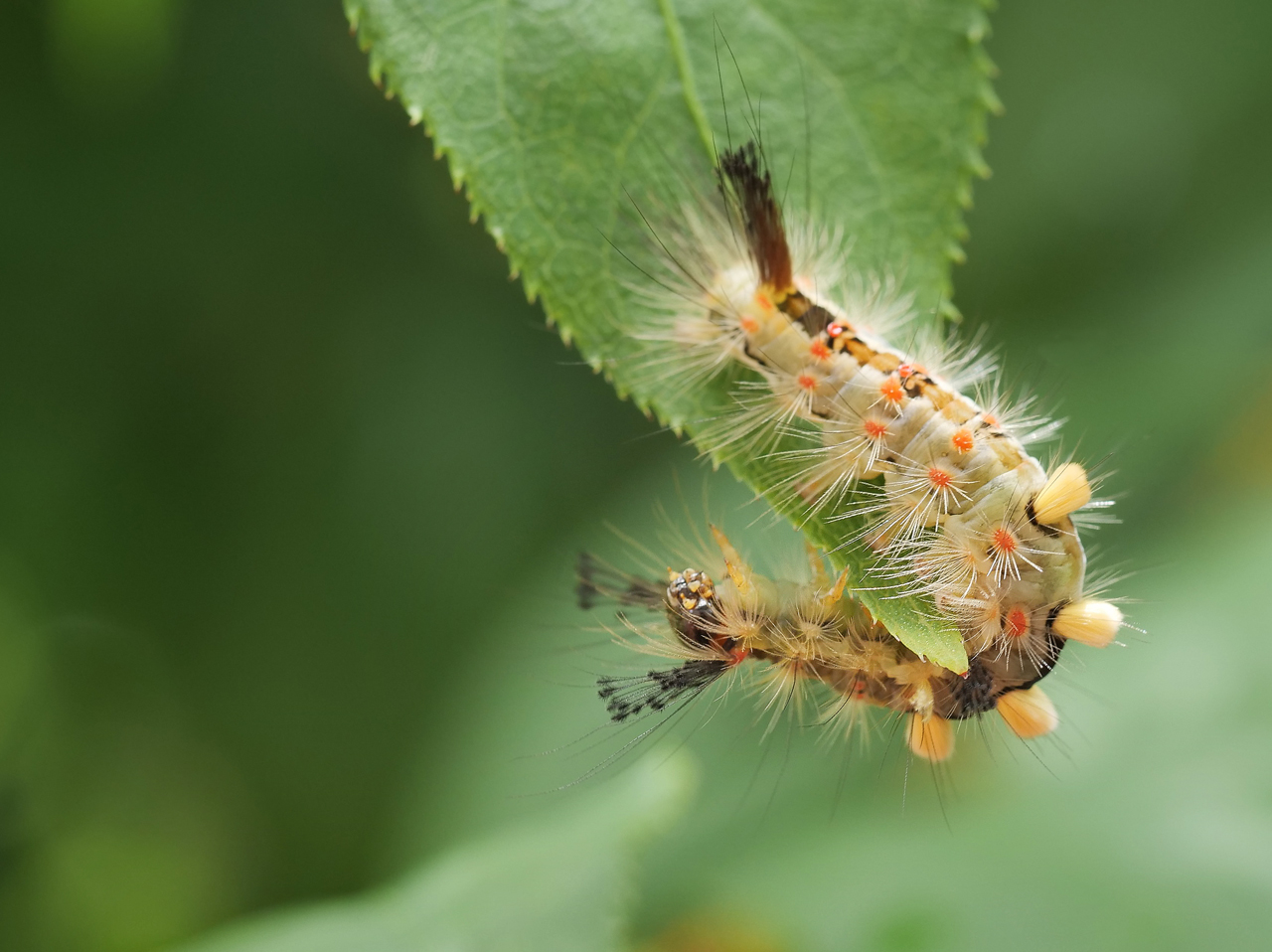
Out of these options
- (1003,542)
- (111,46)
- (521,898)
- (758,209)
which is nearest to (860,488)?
(1003,542)

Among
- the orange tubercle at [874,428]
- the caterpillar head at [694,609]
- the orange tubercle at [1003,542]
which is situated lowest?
the caterpillar head at [694,609]

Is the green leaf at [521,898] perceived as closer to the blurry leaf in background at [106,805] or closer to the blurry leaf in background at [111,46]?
the blurry leaf in background at [106,805]

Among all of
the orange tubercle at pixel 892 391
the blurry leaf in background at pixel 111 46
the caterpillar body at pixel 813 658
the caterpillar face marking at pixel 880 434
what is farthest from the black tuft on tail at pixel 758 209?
the blurry leaf in background at pixel 111 46

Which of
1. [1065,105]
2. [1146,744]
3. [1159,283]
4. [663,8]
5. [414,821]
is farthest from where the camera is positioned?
[1065,105]

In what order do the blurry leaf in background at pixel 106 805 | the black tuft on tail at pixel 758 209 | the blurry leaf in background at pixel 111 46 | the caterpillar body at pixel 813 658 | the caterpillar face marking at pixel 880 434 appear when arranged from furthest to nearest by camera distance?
1. the blurry leaf in background at pixel 106 805
2. the blurry leaf in background at pixel 111 46
3. the caterpillar body at pixel 813 658
4. the caterpillar face marking at pixel 880 434
5. the black tuft on tail at pixel 758 209

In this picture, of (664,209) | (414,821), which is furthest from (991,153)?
(414,821)

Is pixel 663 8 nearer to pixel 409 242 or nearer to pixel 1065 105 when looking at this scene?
pixel 409 242

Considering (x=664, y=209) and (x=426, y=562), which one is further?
(x=426, y=562)
